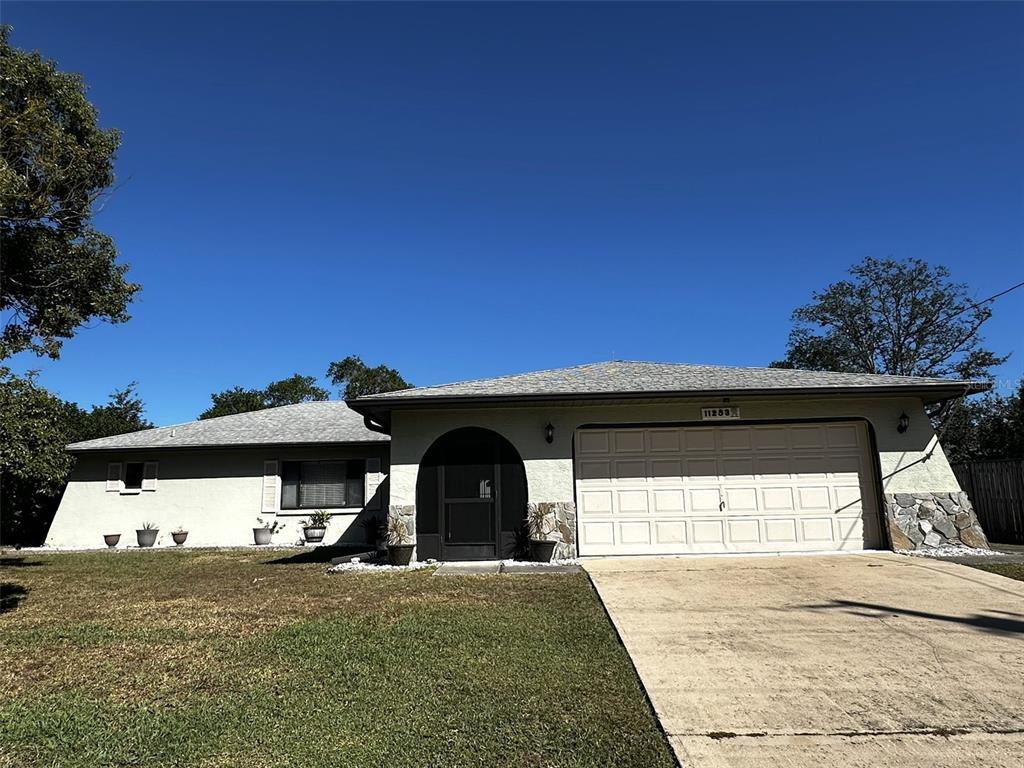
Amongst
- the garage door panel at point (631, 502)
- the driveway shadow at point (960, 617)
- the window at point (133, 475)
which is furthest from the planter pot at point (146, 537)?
the driveway shadow at point (960, 617)

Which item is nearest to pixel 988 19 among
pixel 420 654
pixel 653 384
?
pixel 653 384

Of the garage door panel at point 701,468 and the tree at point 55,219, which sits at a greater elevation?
the tree at point 55,219

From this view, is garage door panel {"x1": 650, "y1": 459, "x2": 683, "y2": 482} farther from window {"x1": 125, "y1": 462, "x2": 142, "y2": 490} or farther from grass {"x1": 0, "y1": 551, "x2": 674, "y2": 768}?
window {"x1": 125, "y1": 462, "x2": 142, "y2": 490}

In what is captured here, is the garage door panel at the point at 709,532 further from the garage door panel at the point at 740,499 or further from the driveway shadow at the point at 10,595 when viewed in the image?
the driveway shadow at the point at 10,595

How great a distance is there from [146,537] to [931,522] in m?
17.4

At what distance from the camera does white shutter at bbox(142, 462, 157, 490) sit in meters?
15.9

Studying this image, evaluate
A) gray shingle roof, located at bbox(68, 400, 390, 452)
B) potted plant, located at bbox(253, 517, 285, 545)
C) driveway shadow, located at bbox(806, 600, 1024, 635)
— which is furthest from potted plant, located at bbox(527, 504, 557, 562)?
potted plant, located at bbox(253, 517, 285, 545)

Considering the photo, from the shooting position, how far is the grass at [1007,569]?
764 cm

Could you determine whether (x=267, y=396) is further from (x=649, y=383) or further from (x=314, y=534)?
(x=649, y=383)

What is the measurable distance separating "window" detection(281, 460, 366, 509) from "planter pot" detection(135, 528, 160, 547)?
3.30 metres

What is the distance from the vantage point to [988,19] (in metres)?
10.1

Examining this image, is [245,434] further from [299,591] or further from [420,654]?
[420,654]

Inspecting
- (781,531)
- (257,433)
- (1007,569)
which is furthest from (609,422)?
(257,433)

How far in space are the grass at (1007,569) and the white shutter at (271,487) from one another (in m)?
14.7
